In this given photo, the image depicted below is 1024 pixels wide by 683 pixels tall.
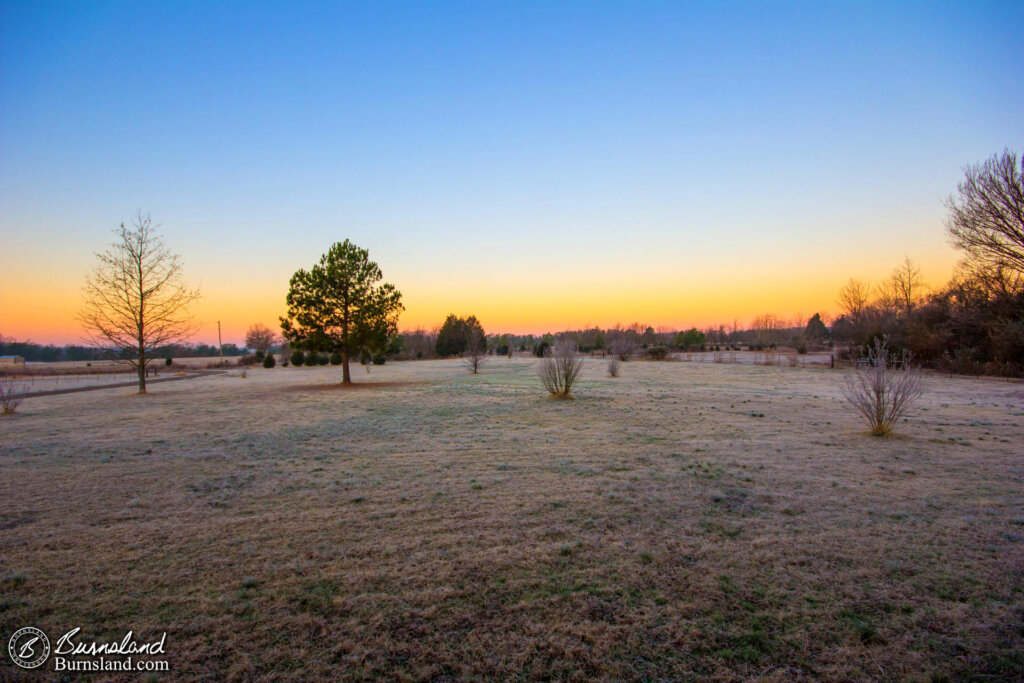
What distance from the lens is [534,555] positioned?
12.4ft

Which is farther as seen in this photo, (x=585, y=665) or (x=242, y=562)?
(x=242, y=562)

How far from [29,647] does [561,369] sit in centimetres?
1349

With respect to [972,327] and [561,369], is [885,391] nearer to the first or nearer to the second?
[561,369]

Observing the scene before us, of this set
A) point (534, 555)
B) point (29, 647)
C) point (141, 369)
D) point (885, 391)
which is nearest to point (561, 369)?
point (885, 391)

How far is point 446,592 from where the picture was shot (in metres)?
3.21

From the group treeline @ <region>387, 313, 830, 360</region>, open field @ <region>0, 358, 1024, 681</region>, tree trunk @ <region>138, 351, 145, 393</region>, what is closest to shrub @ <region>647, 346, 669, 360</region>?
treeline @ <region>387, 313, 830, 360</region>

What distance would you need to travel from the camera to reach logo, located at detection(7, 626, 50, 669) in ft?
8.37

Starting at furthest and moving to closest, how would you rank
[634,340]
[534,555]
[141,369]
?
[634,340] → [141,369] → [534,555]

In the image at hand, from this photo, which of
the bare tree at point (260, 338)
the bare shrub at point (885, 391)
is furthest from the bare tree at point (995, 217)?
the bare tree at point (260, 338)

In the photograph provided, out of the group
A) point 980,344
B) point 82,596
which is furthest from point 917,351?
point 82,596

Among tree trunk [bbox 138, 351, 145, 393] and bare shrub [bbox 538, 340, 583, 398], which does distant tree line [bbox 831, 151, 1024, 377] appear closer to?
bare shrub [bbox 538, 340, 583, 398]

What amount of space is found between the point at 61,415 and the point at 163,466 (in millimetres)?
9754

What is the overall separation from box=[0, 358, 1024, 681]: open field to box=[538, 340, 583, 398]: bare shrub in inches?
257

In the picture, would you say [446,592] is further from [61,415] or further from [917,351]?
[917,351]
